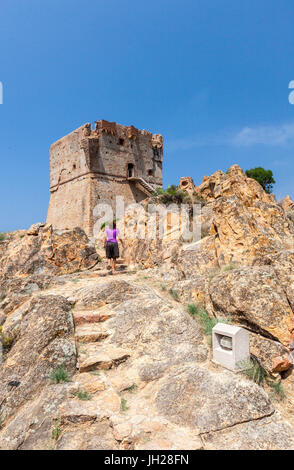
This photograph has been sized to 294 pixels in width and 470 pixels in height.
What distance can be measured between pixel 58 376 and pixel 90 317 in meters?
1.64

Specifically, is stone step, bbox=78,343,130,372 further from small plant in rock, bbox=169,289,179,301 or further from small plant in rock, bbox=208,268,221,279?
small plant in rock, bbox=208,268,221,279

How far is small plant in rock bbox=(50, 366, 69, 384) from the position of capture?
415 cm

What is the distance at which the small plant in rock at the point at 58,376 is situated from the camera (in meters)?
4.15

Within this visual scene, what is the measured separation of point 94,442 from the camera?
3176 millimetres

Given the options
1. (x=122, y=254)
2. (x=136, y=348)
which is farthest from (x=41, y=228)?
(x=136, y=348)

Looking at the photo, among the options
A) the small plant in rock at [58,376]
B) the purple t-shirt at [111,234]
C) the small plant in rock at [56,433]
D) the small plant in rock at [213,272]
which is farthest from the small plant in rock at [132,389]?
the purple t-shirt at [111,234]

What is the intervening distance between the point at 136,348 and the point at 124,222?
28.0 feet

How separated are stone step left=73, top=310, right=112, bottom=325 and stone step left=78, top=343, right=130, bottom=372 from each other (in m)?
0.72

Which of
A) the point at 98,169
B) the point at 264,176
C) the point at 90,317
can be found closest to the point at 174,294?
the point at 90,317

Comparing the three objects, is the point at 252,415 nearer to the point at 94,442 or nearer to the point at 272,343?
the point at 272,343

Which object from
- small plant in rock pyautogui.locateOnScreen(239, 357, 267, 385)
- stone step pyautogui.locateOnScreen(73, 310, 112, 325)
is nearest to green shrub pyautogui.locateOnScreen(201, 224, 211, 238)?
stone step pyautogui.locateOnScreen(73, 310, 112, 325)

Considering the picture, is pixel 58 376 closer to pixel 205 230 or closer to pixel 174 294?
pixel 174 294

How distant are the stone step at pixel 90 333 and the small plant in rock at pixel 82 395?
1.23m

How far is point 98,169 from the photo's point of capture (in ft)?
74.8
